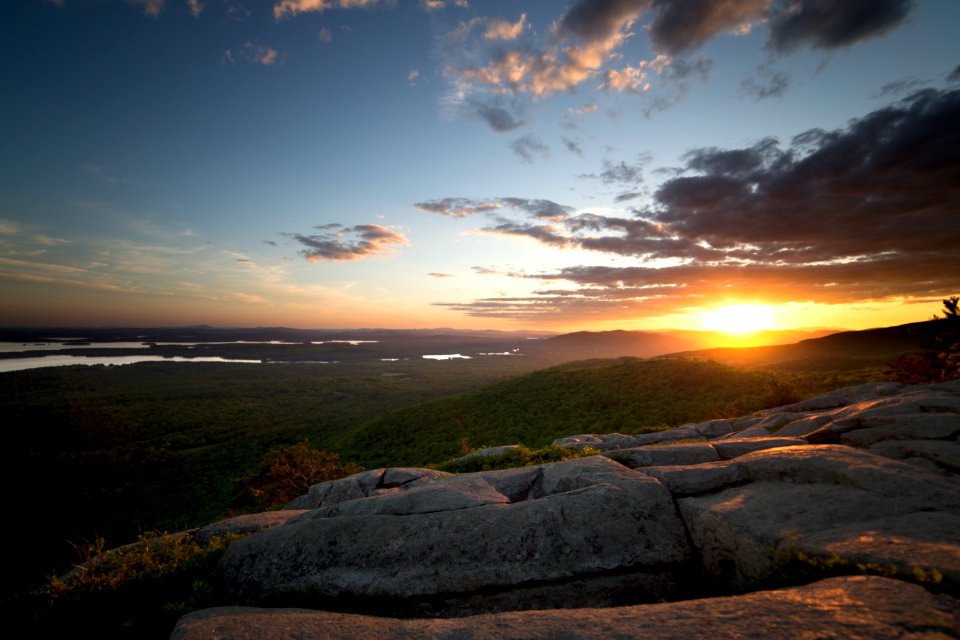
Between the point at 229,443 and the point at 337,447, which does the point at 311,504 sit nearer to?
the point at 337,447

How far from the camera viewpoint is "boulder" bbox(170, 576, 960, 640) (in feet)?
12.7

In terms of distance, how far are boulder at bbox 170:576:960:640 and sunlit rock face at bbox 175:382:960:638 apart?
0.03m

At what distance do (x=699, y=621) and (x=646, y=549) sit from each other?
2.88 metres

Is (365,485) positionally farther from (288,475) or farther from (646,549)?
(288,475)

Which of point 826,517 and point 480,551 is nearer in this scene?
point 826,517

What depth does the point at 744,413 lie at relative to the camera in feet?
95.1

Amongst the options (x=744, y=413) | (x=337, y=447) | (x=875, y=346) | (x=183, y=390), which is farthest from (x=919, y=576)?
(x=875, y=346)

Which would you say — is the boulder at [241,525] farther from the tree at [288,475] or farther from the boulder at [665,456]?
the tree at [288,475]

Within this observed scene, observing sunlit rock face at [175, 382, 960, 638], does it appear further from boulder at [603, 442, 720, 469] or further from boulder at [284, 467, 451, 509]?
boulder at [284, 467, 451, 509]

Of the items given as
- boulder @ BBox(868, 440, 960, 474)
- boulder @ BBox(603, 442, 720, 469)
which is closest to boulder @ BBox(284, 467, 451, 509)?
boulder @ BBox(603, 442, 720, 469)

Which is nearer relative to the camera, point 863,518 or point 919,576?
point 919,576

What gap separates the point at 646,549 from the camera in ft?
23.7

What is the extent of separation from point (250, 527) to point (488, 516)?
8.07 meters

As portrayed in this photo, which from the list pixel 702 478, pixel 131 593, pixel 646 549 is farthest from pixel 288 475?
pixel 702 478
